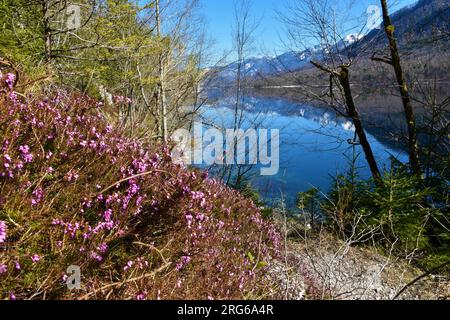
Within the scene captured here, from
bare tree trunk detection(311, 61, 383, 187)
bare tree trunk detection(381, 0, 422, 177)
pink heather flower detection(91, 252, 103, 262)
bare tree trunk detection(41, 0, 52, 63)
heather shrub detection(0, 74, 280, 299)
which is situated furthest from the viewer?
bare tree trunk detection(311, 61, 383, 187)

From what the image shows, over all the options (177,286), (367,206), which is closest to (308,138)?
(367,206)

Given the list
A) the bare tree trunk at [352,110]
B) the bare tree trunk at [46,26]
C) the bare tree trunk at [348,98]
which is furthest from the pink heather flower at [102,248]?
the bare tree trunk at [352,110]

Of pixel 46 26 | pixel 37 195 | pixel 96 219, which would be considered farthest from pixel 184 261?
pixel 46 26

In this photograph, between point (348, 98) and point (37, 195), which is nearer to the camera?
point (37, 195)

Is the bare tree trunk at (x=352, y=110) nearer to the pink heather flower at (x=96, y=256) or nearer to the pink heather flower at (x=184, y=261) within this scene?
the pink heather flower at (x=184, y=261)

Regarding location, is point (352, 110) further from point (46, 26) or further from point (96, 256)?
point (96, 256)

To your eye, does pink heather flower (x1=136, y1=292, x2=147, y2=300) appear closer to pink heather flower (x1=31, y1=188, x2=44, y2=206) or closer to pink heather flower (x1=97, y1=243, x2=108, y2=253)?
pink heather flower (x1=97, y1=243, x2=108, y2=253)

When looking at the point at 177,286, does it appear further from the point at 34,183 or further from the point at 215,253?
the point at 34,183

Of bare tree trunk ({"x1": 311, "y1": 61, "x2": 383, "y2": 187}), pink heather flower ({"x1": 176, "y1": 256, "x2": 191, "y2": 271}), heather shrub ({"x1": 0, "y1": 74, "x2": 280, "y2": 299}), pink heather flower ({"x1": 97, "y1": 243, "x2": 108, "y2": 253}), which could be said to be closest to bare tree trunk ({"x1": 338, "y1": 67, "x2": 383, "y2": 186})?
bare tree trunk ({"x1": 311, "y1": 61, "x2": 383, "y2": 187})

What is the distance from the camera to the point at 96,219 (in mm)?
2275

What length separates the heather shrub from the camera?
6.16 ft

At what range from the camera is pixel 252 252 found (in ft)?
12.4

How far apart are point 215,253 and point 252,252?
1.11 meters

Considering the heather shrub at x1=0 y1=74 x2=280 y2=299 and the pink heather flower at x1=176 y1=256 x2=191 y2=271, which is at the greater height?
the heather shrub at x1=0 y1=74 x2=280 y2=299
